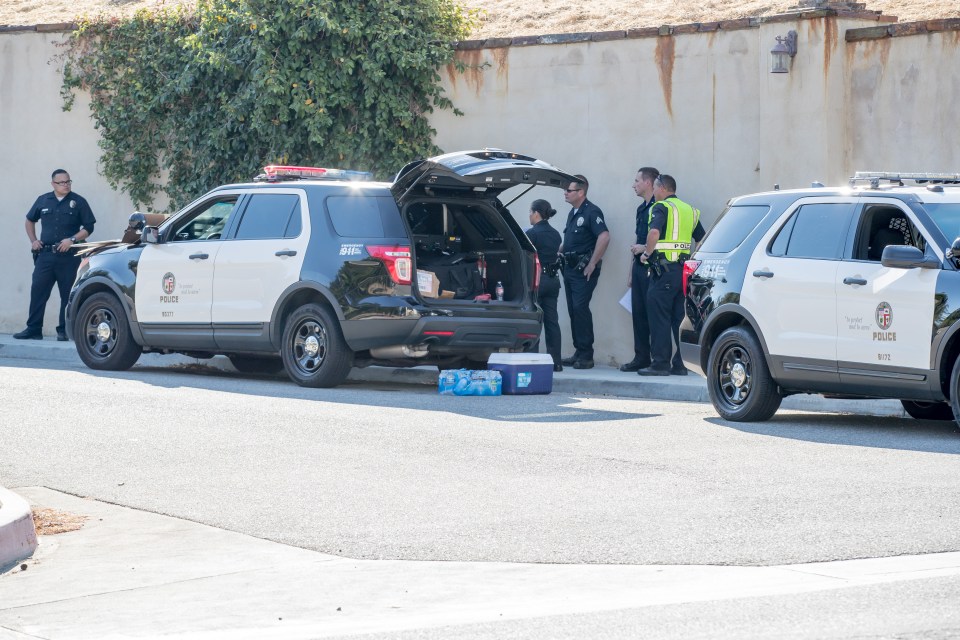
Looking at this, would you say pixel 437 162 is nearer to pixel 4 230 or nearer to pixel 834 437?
pixel 834 437

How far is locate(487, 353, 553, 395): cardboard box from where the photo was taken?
45.5 ft

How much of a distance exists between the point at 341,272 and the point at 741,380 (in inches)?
148

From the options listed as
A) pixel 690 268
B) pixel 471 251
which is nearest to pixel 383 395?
pixel 471 251

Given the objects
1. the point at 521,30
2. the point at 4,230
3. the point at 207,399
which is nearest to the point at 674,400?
the point at 207,399

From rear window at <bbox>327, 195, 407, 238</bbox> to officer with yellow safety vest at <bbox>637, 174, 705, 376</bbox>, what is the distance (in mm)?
2787

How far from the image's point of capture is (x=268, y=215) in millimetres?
14688

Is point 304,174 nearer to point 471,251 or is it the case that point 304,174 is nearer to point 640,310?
point 471,251

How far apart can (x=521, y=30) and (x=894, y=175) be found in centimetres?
942

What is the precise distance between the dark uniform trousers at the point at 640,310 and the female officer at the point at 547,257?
82cm

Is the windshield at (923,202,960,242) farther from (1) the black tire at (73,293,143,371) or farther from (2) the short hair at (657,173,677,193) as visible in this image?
(1) the black tire at (73,293,143,371)

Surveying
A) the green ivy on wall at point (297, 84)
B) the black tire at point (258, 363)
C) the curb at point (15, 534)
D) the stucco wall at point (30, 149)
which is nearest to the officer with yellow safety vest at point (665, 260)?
the black tire at point (258, 363)

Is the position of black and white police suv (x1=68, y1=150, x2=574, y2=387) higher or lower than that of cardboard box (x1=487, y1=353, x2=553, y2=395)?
higher

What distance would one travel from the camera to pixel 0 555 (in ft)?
23.7

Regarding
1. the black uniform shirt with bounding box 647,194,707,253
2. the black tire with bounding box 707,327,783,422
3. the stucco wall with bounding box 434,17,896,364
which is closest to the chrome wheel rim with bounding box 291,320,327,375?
the black uniform shirt with bounding box 647,194,707,253
